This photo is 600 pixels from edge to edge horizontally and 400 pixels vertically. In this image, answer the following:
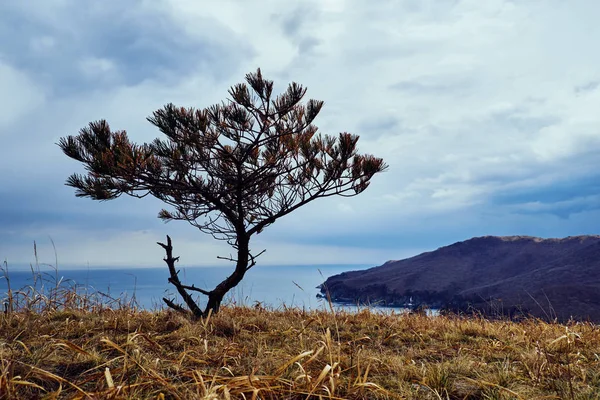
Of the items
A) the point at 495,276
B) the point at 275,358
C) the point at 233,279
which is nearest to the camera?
the point at 275,358

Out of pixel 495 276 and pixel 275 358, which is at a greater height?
pixel 275 358

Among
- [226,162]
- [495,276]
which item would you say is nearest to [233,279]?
[226,162]

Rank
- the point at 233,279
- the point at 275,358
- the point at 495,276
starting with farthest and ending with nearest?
the point at 495,276, the point at 233,279, the point at 275,358

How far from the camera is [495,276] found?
356ft

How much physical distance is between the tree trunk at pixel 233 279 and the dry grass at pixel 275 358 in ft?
1.10

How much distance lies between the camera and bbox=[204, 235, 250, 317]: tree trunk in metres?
6.07

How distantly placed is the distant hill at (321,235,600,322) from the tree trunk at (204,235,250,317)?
55.1 m

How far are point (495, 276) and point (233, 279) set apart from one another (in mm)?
116624

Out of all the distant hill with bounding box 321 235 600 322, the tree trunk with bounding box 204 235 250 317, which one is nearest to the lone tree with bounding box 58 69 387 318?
the tree trunk with bounding box 204 235 250 317

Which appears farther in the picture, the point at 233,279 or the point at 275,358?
the point at 233,279

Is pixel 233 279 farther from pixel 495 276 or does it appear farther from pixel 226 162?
pixel 495 276

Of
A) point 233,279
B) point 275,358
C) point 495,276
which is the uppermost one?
point 233,279

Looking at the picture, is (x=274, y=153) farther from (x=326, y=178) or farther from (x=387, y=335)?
(x=387, y=335)

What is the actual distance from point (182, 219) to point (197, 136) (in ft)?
7.19
